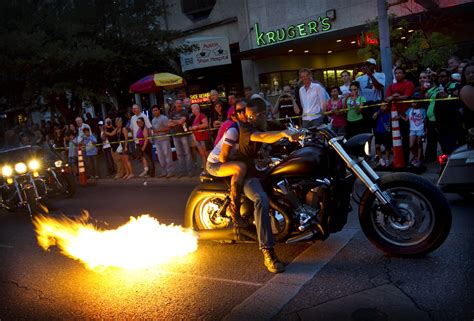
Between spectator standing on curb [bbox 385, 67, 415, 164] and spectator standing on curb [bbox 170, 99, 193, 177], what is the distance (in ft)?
16.5

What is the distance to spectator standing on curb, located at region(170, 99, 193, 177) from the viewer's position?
1181 cm

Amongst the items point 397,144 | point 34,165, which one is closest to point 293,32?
point 397,144

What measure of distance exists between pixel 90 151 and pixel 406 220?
11.6m

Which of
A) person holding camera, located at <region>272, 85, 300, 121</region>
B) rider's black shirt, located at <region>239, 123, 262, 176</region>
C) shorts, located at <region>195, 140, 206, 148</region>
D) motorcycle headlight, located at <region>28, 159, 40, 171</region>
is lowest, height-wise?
shorts, located at <region>195, 140, 206, 148</region>

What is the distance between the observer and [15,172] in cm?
984

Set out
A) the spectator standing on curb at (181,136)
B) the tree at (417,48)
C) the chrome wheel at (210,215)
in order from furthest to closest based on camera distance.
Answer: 1. the spectator standing on curb at (181,136)
2. the tree at (417,48)
3. the chrome wheel at (210,215)

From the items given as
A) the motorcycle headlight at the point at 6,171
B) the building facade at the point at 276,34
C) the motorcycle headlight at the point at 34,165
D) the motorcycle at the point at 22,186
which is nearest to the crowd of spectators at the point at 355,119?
the motorcycle headlight at the point at 34,165

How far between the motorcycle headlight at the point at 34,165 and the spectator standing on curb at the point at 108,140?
3.66m

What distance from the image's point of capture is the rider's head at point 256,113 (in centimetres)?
481

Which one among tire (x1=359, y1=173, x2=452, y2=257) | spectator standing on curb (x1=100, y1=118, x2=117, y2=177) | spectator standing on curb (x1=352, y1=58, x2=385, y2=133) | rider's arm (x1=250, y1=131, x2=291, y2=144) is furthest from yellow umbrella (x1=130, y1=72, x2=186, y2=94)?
tire (x1=359, y1=173, x2=452, y2=257)

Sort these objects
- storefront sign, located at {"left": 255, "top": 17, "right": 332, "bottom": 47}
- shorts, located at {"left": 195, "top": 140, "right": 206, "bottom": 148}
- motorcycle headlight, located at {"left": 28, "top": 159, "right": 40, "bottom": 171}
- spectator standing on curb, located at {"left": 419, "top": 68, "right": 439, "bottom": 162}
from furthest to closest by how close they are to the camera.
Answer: storefront sign, located at {"left": 255, "top": 17, "right": 332, "bottom": 47} < shorts, located at {"left": 195, "top": 140, "right": 206, "bottom": 148} < motorcycle headlight, located at {"left": 28, "top": 159, "right": 40, "bottom": 171} < spectator standing on curb, located at {"left": 419, "top": 68, "right": 439, "bottom": 162}

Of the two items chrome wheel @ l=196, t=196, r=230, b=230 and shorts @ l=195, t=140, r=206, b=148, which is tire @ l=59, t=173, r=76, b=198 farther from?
chrome wheel @ l=196, t=196, r=230, b=230

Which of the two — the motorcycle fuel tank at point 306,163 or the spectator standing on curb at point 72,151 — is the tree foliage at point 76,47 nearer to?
the spectator standing on curb at point 72,151

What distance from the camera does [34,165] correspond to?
10133 millimetres
